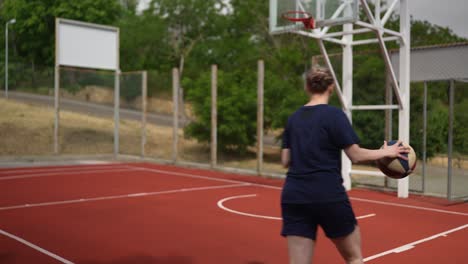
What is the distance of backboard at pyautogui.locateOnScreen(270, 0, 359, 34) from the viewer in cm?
933

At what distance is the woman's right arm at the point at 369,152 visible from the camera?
130 inches

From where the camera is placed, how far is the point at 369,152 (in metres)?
3.37

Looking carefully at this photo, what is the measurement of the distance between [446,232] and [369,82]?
230 inches

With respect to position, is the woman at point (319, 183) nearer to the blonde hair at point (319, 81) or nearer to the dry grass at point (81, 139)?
the blonde hair at point (319, 81)

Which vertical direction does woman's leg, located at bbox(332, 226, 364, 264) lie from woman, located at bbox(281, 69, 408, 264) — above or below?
below

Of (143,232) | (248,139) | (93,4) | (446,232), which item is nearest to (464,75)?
(446,232)

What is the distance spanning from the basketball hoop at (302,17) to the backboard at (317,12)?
0.39ft

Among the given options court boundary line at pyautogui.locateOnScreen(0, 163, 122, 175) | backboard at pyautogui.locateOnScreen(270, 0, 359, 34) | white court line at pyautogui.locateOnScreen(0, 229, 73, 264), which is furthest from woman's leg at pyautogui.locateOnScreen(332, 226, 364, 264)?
court boundary line at pyautogui.locateOnScreen(0, 163, 122, 175)

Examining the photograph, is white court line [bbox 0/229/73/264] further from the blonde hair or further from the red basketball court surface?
the blonde hair

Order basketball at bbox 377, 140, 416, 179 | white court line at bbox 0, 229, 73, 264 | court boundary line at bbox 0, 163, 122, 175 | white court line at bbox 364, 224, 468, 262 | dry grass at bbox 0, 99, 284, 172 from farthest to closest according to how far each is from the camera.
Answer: dry grass at bbox 0, 99, 284, 172 → court boundary line at bbox 0, 163, 122, 175 → white court line at bbox 364, 224, 468, 262 → white court line at bbox 0, 229, 73, 264 → basketball at bbox 377, 140, 416, 179

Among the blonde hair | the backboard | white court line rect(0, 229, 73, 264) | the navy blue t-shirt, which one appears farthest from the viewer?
the backboard

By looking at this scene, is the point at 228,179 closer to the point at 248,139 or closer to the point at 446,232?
the point at 248,139

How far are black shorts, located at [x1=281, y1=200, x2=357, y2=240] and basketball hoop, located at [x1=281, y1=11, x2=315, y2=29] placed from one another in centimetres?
704

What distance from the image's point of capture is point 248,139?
719 inches
